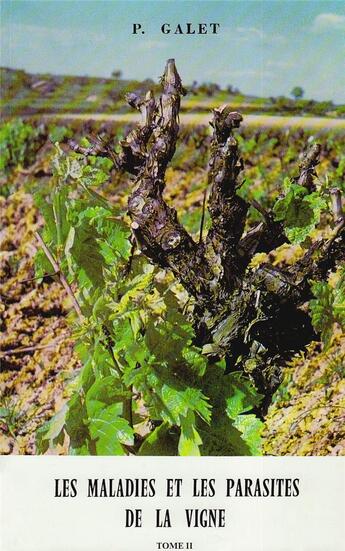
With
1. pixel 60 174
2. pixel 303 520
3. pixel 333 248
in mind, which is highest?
pixel 60 174

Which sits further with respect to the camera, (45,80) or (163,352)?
(45,80)

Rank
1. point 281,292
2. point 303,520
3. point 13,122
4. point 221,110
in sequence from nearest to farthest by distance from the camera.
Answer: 1. point 221,110
2. point 281,292
3. point 303,520
4. point 13,122

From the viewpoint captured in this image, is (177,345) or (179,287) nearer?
(177,345)

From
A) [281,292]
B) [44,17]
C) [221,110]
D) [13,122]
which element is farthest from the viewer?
[13,122]

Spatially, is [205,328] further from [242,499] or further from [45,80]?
[45,80]

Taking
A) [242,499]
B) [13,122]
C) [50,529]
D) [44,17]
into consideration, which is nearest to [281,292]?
[242,499]

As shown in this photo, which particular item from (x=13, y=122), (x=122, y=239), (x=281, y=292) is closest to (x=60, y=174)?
(x=122, y=239)

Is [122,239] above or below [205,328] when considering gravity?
above

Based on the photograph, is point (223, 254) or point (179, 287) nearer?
point (223, 254)

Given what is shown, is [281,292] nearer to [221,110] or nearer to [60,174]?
[221,110]
